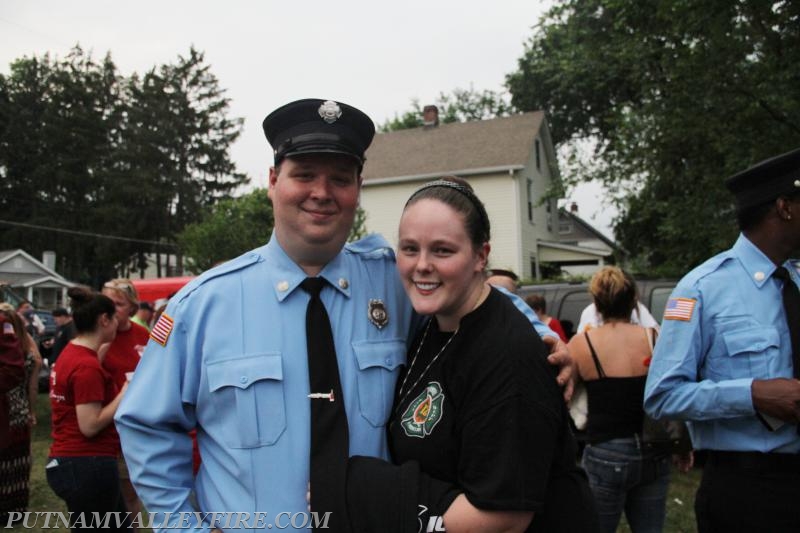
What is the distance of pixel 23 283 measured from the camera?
112ft

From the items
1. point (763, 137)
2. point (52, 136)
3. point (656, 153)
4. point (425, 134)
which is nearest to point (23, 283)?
point (52, 136)

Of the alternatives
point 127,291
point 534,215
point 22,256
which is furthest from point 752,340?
point 22,256

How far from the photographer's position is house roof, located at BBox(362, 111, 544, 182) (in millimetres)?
23594

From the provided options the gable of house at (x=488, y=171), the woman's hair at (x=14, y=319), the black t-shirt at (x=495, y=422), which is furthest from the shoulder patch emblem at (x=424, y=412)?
the gable of house at (x=488, y=171)

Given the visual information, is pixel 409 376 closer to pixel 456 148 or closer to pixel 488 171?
pixel 488 171

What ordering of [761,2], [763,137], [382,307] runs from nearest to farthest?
[382,307] → [761,2] → [763,137]

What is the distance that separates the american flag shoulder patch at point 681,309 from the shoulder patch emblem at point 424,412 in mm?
1415

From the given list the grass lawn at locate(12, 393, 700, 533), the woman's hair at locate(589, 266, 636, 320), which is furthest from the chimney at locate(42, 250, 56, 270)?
the woman's hair at locate(589, 266, 636, 320)

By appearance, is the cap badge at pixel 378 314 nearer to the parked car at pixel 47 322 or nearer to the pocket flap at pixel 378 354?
the pocket flap at pixel 378 354

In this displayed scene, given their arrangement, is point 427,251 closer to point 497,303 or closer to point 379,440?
point 497,303

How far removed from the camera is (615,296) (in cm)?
427

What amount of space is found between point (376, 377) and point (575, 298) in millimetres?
6385

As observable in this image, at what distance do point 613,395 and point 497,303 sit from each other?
2377 millimetres

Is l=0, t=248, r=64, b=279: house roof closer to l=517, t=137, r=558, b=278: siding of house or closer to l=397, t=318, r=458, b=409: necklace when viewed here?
l=517, t=137, r=558, b=278: siding of house
